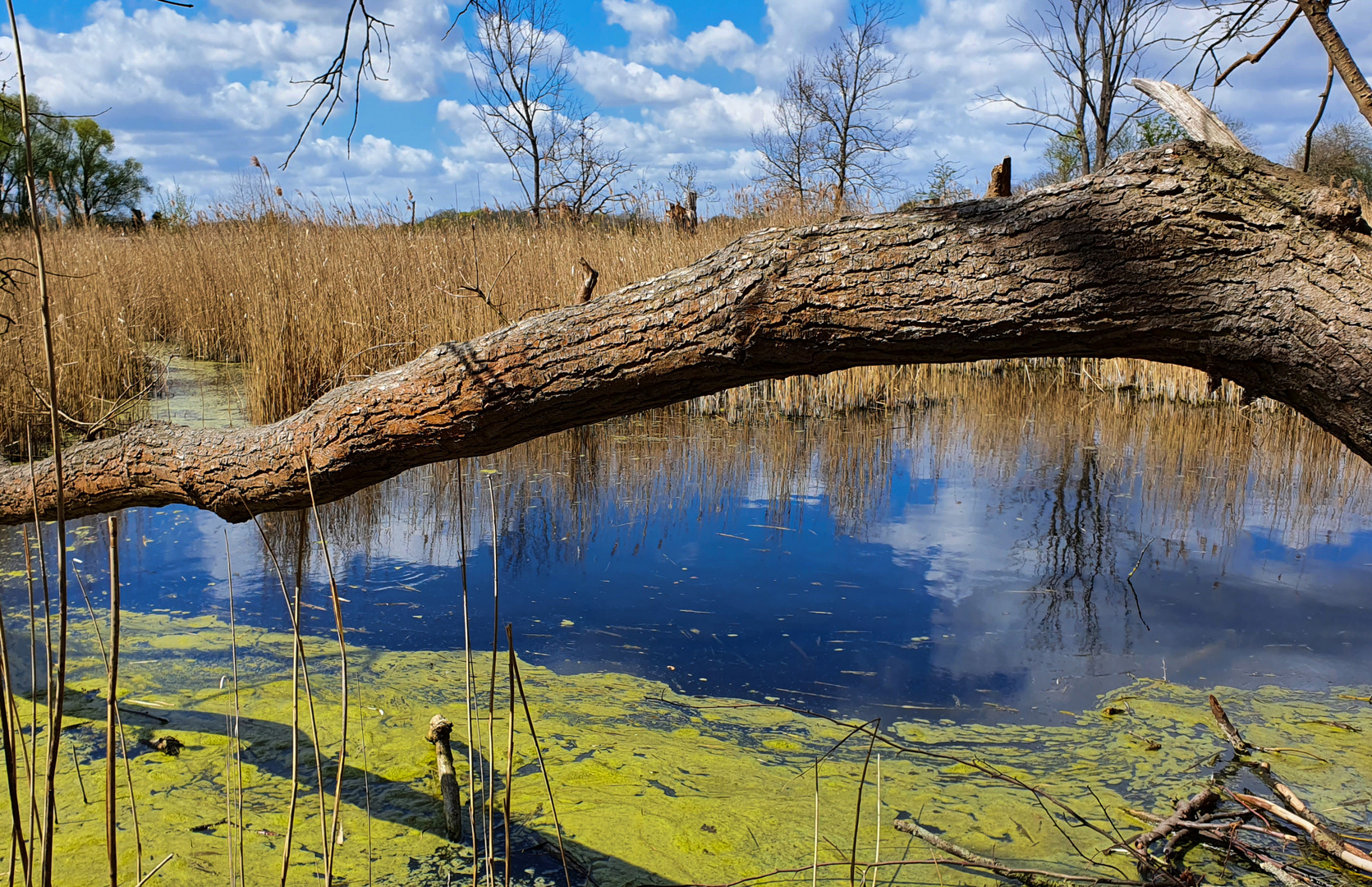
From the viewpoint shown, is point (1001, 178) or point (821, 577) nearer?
point (1001, 178)

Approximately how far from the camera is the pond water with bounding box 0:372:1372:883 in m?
2.72

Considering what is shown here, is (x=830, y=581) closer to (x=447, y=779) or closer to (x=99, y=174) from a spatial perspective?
(x=447, y=779)

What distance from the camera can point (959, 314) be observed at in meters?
1.24

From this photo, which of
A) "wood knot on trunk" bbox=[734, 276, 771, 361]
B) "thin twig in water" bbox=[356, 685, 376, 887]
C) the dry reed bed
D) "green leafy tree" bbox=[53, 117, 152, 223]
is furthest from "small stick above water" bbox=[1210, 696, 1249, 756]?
"green leafy tree" bbox=[53, 117, 152, 223]

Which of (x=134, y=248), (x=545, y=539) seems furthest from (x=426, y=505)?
(x=134, y=248)

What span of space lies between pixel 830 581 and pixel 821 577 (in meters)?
0.05

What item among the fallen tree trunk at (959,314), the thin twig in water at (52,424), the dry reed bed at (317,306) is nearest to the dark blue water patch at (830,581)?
the fallen tree trunk at (959,314)

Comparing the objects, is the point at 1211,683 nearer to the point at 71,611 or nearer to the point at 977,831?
the point at 977,831

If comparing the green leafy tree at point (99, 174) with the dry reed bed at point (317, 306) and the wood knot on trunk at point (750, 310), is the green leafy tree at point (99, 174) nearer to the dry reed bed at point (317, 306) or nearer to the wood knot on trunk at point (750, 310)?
the dry reed bed at point (317, 306)

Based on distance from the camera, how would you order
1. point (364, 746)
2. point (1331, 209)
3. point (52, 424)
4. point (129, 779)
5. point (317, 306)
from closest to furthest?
point (52, 424) → point (1331, 209) → point (129, 779) → point (364, 746) → point (317, 306)

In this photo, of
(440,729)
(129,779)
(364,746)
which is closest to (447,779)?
(440,729)

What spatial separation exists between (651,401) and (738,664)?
1631 millimetres

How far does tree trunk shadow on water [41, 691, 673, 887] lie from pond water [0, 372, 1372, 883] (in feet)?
0.13

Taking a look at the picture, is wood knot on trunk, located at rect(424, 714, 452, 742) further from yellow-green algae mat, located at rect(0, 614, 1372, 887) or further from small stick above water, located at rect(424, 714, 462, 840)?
yellow-green algae mat, located at rect(0, 614, 1372, 887)
